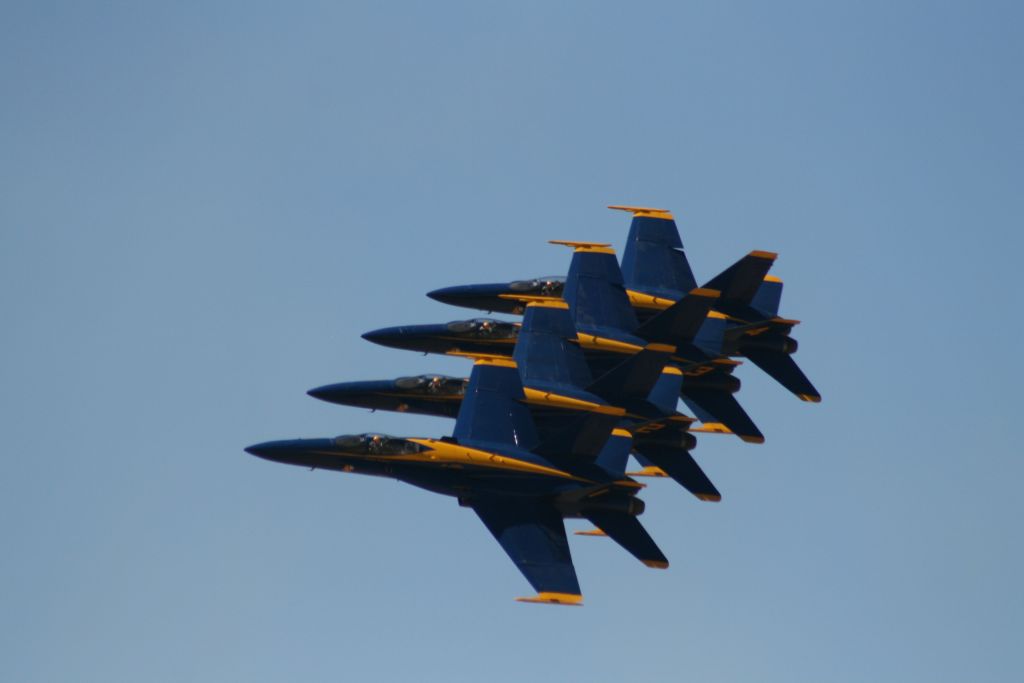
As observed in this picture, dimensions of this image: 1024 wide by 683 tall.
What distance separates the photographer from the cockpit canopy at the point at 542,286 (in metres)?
92.6

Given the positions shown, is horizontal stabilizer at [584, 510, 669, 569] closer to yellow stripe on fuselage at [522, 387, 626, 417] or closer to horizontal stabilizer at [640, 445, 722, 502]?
yellow stripe on fuselage at [522, 387, 626, 417]

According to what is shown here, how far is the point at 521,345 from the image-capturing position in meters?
86.7

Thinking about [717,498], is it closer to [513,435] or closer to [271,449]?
[513,435]

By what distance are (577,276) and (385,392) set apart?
1010 centimetres

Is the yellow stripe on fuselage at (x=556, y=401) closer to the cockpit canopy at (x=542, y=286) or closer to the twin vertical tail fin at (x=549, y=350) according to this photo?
the twin vertical tail fin at (x=549, y=350)

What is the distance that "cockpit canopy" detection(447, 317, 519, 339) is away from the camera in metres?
89.6

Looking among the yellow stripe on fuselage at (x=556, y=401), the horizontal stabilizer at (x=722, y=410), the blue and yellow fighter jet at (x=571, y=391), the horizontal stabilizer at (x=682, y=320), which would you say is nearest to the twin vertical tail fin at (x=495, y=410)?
the yellow stripe on fuselage at (x=556, y=401)

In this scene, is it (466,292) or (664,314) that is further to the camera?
(466,292)

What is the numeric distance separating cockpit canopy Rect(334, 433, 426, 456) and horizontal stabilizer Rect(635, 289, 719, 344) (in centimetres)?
1384

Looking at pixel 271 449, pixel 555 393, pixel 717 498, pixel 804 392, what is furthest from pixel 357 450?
pixel 804 392

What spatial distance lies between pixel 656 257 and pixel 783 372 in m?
7.76

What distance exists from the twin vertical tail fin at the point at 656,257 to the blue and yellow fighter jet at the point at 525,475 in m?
14.0

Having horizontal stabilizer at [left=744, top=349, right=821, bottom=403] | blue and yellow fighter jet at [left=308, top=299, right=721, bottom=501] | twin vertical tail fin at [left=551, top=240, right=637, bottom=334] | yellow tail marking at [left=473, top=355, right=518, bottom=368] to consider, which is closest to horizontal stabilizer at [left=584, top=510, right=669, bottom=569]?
blue and yellow fighter jet at [left=308, top=299, right=721, bottom=501]

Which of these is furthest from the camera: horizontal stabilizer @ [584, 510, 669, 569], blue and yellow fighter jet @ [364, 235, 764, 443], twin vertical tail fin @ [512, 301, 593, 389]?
blue and yellow fighter jet @ [364, 235, 764, 443]
